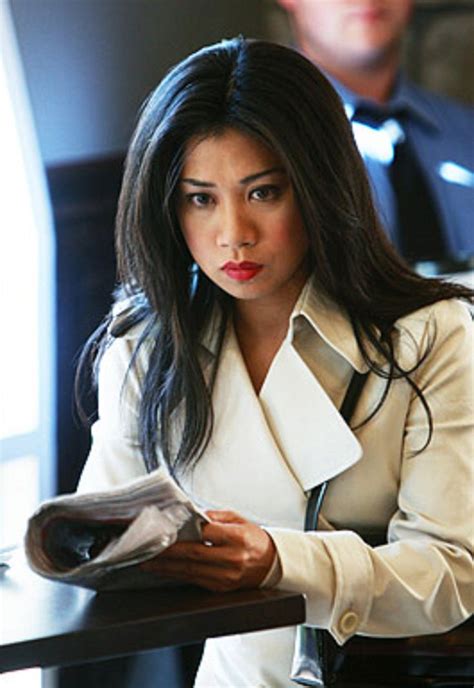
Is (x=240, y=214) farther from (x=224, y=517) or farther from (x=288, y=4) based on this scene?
(x=288, y=4)

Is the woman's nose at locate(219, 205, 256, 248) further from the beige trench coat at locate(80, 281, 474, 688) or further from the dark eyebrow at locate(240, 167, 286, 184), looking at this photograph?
the beige trench coat at locate(80, 281, 474, 688)

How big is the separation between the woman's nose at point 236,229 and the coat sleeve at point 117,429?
262mm

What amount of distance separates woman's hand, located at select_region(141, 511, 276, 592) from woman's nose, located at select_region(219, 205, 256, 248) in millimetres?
379

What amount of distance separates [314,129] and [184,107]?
160mm

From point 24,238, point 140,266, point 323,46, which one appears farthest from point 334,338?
point 323,46

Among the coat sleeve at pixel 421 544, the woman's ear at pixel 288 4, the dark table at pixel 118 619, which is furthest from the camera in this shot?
the woman's ear at pixel 288 4

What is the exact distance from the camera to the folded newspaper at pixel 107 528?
5.11 ft

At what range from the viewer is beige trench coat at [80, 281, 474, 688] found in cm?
188

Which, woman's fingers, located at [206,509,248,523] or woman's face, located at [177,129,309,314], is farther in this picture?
woman's face, located at [177,129,309,314]

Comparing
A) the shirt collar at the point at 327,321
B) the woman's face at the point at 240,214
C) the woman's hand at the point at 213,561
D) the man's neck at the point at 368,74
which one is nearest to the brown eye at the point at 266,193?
the woman's face at the point at 240,214

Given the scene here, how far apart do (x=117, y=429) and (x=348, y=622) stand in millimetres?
431

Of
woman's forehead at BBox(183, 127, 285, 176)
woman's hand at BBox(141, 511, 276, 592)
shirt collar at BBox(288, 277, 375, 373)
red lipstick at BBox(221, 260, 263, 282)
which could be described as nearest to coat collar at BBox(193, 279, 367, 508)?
shirt collar at BBox(288, 277, 375, 373)

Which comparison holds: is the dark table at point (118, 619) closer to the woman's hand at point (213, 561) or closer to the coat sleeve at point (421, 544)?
the woman's hand at point (213, 561)

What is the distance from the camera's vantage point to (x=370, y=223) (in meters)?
2.01
